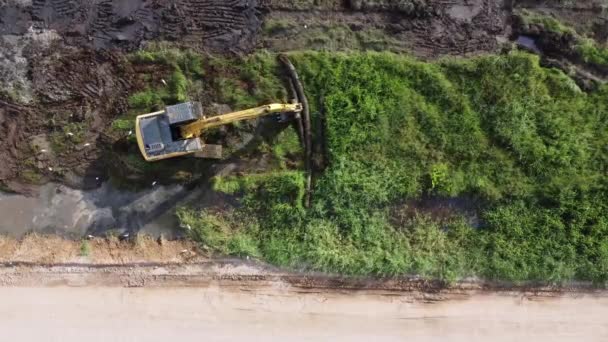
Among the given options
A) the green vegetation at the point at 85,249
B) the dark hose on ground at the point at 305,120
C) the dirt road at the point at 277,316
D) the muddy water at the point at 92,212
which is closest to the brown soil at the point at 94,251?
the green vegetation at the point at 85,249

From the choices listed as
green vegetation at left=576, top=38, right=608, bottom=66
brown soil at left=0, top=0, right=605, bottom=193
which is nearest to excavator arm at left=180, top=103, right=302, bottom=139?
brown soil at left=0, top=0, right=605, bottom=193

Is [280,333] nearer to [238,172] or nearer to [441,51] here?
[238,172]

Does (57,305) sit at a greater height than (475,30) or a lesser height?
lesser

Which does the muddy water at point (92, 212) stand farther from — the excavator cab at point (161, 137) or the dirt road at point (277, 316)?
the dirt road at point (277, 316)

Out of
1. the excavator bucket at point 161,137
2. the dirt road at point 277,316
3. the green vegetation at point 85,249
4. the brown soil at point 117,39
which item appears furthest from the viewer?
the brown soil at point 117,39

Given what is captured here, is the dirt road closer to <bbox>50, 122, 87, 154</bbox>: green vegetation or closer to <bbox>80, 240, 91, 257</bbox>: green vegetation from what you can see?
<bbox>80, 240, 91, 257</bbox>: green vegetation

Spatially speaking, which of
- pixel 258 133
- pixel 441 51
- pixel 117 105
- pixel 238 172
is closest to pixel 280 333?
pixel 238 172
